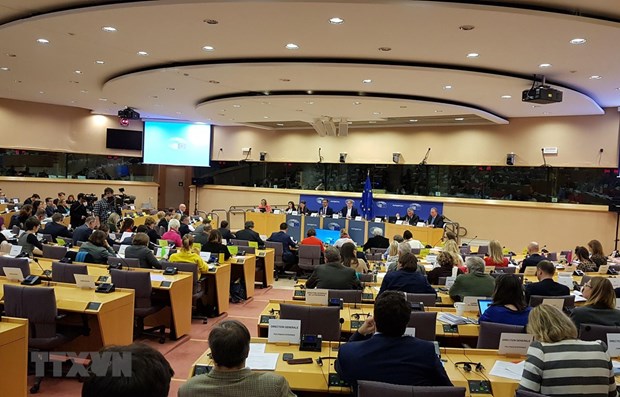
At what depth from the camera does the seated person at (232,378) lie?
92.0 inches

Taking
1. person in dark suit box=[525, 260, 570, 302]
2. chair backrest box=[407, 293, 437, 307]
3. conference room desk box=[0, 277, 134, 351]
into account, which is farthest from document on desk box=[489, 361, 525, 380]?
conference room desk box=[0, 277, 134, 351]

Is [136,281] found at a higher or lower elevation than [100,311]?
higher

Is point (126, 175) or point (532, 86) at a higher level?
point (532, 86)

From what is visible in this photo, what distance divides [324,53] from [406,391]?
22.6ft

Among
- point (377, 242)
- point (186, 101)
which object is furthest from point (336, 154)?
point (377, 242)

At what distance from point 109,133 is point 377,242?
45.5 feet

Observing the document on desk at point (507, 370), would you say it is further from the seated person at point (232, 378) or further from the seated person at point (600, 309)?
the seated person at point (232, 378)

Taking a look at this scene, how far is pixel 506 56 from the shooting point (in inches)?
315

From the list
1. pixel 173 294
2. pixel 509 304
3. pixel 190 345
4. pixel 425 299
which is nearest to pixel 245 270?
pixel 190 345

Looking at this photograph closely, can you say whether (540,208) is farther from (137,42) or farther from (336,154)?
(137,42)

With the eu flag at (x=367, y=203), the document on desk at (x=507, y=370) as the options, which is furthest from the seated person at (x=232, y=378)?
the eu flag at (x=367, y=203)

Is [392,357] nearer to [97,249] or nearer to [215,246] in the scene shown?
[97,249]

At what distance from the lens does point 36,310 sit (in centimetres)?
471

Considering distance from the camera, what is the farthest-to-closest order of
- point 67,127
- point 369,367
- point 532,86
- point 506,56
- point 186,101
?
point 67,127 < point 186,101 < point 532,86 < point 506,56 < point 369,367
